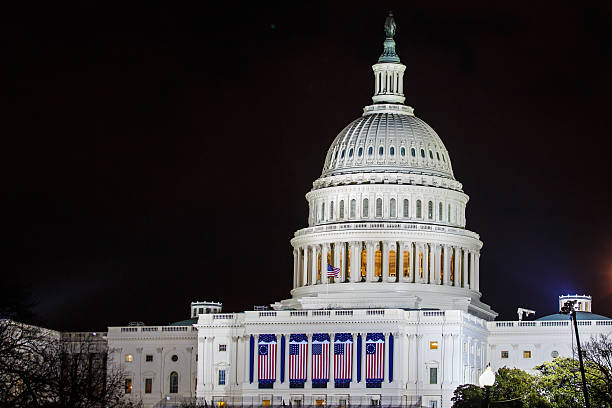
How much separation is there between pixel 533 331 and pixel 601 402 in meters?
65.3

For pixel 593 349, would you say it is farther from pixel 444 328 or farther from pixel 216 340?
pixel 216 340

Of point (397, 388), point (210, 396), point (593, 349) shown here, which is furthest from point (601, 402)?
point (210, 396)

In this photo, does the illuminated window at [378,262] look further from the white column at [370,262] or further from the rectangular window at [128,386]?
the rectangular window at [128,386]

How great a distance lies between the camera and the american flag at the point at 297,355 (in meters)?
180

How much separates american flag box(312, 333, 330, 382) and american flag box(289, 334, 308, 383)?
998 mm

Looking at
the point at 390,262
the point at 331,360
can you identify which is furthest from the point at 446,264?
the point at 331,360

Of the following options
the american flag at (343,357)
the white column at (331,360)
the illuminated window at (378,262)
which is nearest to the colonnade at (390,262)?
the illuminated window at (378,262)

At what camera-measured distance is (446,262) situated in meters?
199

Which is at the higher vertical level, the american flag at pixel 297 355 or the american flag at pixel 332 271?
the american flag at pixel 332 271

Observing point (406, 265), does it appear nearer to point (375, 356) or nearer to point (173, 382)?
point (375, 356)

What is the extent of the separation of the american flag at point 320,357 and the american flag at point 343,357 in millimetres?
959

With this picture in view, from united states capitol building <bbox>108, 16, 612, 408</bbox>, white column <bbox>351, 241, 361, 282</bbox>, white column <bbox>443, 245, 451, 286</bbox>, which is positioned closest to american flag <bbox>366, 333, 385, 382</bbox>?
united states capitol building <bbox>108, 16, 612, 408</bbox>

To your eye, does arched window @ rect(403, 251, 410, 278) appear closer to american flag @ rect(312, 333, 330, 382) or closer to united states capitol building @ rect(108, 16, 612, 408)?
united states capitol building @ rect(108, 16, 612, 408)

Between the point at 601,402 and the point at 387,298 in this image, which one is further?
the point at 387,298
